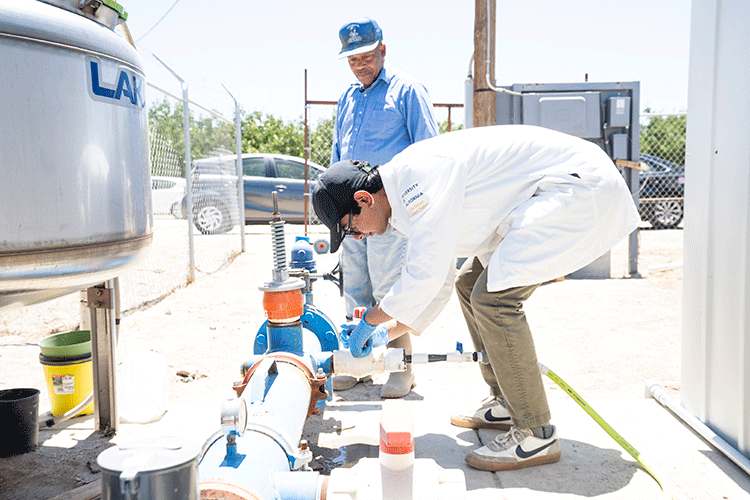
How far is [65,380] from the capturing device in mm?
2781

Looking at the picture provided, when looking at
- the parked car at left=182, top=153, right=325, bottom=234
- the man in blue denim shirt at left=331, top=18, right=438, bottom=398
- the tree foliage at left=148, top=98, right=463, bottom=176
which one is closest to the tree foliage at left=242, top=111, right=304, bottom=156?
the tree foliage at left=148, top=98, right=463, bottom=176

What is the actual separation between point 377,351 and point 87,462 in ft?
4.13

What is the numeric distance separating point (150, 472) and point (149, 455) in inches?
2.9

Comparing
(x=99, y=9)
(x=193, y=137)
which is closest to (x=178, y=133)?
(x=193, y=137)

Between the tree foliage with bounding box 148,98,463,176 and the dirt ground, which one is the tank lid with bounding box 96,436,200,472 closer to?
the dirt ground

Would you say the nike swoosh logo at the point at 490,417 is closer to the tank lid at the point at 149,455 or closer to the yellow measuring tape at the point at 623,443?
the yellow measuring tape at the point at 623,443

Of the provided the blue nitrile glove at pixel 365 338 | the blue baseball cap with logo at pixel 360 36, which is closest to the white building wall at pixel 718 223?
the blue nitrile glove at pixel 365 338

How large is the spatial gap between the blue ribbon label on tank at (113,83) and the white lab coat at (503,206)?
0.87m

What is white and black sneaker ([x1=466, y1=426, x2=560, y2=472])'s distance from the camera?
7.41 ft

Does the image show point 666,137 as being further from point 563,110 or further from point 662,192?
point 563,110

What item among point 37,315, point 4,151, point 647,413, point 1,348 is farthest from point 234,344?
point 4,151

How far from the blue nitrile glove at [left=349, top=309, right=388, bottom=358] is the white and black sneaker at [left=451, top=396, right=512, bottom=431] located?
0.71 metres

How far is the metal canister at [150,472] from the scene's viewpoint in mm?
1050

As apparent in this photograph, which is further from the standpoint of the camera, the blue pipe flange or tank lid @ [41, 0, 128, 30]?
the blue pipe flange
